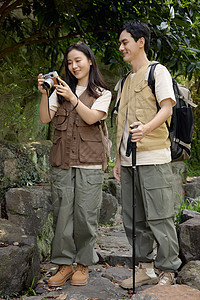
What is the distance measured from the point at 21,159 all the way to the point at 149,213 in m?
2.37

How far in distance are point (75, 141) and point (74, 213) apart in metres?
0.56

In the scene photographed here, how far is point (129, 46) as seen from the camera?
270 cm

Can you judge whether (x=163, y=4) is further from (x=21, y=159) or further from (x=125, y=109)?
(x=21, y=159)

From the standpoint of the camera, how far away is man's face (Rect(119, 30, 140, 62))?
269 centimetres

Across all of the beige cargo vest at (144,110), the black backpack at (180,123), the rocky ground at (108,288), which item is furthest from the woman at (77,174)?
the black backpack at (180,123)

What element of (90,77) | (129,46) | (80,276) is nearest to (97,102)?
(90,77)

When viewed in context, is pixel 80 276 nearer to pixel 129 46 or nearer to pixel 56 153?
pixel 56 153

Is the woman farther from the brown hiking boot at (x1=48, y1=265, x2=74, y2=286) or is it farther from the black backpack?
the black backpack

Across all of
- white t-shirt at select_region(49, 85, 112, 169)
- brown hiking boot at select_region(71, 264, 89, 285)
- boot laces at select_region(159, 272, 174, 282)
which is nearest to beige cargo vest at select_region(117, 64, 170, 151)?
white t-shirt at select_region(49, 85, 112, 169)

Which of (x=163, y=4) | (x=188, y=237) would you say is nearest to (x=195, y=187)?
(x=188, y=237)

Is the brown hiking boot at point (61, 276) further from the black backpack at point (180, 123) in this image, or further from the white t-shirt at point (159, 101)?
the black backpack at point (180, 123)

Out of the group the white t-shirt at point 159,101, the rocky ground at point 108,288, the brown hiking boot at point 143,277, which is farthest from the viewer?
the brown hiking boot at point 143,277

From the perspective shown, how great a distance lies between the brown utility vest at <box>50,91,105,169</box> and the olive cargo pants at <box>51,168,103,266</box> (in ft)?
0.26

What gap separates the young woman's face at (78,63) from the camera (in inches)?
112
